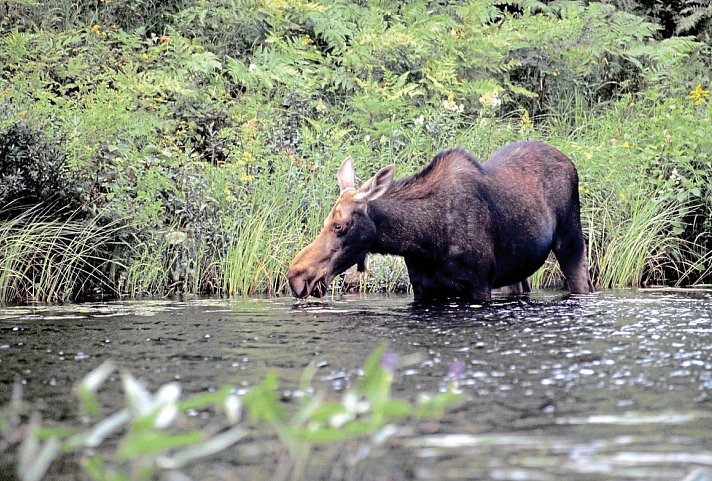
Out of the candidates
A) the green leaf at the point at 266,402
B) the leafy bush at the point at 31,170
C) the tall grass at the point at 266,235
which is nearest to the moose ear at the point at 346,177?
the tall grass at the point at 266,235

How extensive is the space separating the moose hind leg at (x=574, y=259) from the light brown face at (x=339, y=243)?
93.4 inches

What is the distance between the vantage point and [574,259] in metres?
11.2

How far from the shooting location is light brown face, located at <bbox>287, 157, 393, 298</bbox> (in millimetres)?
9109

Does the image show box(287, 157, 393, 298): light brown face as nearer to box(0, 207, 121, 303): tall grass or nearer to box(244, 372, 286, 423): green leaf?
box(0, 207, 121, 303): tall grass

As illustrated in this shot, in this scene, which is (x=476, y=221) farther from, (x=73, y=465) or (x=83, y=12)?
(x=83, y=12)

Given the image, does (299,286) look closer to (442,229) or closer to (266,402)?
(442,229)

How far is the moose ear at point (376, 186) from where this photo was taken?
9461 mm

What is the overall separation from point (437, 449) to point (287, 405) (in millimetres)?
1004

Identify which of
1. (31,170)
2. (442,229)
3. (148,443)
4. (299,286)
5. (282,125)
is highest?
(282,125)

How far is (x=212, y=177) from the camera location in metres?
12.6

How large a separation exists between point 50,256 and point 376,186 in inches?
151

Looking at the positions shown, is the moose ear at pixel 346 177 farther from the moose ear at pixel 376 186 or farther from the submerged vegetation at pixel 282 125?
the submerged vegetation at pixel 282 125

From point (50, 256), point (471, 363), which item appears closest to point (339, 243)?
point (471, 363)

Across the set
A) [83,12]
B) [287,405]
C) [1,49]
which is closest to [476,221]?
[287,405]
